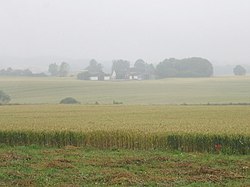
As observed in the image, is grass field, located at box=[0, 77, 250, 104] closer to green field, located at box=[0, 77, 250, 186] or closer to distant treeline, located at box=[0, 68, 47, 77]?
distant treeline, located at box=[0, 68, 47, 77]

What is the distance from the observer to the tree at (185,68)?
476ft

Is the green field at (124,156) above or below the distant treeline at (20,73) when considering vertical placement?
below

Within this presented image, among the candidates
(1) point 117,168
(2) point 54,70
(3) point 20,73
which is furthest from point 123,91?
(1) point 117,168

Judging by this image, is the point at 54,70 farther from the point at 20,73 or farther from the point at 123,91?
the point at 123,91

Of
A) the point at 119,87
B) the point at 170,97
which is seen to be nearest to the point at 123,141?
the point at 170,97

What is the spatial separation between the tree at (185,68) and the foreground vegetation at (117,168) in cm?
12593

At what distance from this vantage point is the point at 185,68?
148m

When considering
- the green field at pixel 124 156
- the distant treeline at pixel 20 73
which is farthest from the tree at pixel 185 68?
the green field at pixel 124 156

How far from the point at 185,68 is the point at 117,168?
5278 inches

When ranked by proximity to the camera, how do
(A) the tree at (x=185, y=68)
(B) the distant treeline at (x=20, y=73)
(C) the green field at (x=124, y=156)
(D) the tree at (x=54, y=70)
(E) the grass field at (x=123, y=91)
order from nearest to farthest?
(C) the green field at (x=124, y=156)
(E) the grass field at (x=123, y=91)
(A) the tree at (x=185, y=68)
(B) the distant treeline at (x=20, y=73)
(D) the tree at (x=54, y=70)

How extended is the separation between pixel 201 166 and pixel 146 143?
5309 mm

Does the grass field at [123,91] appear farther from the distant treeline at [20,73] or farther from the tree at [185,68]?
the distant treeline at [20,73]

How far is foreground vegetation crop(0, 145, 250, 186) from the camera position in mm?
13508

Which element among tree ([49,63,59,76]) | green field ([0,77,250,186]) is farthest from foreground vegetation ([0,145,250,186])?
tree ([49,63,59,76])
